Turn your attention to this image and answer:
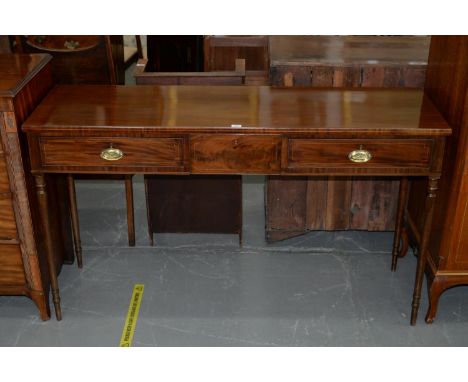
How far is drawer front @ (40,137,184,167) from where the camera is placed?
248 centimetres

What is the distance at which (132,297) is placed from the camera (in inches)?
121

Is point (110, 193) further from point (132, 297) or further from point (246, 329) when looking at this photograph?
point (246, 329)

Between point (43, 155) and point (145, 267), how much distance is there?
103 centimetres

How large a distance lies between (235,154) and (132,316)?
3.31ft

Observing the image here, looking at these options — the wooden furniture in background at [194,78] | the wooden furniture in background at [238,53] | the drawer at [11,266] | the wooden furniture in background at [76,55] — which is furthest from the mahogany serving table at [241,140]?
the wooden furniture in background at [76,55]

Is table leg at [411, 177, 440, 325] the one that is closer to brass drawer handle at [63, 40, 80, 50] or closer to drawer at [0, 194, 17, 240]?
drawer at [0, 194, 17, 240]

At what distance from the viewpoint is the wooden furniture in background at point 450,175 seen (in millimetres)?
2482

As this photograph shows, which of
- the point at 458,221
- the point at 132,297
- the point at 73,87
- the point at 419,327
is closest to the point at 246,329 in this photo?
the point at 132,297

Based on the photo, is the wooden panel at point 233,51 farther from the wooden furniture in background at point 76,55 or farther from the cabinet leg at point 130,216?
the cabinet leg at point 130,216

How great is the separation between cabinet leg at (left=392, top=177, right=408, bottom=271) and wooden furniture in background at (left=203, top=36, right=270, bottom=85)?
1189 mm

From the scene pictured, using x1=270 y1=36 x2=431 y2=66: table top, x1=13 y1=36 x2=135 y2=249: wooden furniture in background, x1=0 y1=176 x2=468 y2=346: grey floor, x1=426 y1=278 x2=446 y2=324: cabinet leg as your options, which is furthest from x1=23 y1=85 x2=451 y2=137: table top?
x1=13 y1=36 x2=135 y2=249: wooden furniture in background

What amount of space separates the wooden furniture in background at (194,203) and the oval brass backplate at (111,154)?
861mm

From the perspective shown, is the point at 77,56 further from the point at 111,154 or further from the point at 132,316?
the point at 132,316

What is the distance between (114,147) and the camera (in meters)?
2.49
